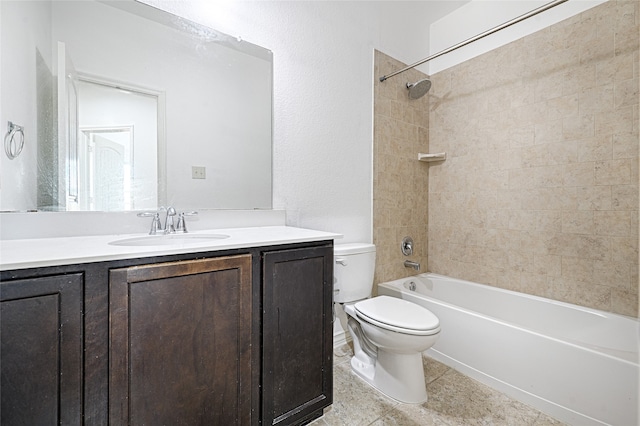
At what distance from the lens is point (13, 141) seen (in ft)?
3.57

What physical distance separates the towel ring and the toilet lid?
1.68m

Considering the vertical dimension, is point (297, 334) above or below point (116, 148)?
below

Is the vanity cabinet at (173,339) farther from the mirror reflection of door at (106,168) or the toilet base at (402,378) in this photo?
the mirror reflection of door at (106,168)

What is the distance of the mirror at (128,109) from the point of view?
1126 mm

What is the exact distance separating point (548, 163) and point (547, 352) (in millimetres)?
1209

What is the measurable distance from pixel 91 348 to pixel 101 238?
510 millimetres

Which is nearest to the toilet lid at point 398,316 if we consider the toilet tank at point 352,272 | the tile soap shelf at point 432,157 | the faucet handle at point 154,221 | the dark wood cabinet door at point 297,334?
the toilet tank at point 352,272

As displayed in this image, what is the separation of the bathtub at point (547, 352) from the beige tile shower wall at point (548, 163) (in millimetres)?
117

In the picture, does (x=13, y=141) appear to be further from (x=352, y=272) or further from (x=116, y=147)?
(x=352, y=272)

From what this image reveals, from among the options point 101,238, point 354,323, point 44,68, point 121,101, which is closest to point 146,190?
point 101,238

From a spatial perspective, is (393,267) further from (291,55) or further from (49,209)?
(49,209)

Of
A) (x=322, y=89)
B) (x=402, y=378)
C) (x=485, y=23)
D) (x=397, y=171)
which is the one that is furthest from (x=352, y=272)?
(x=485, y=23)

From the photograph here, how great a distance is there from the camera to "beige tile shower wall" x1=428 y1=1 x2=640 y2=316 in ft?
5.37

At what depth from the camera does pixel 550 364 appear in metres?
1.41
